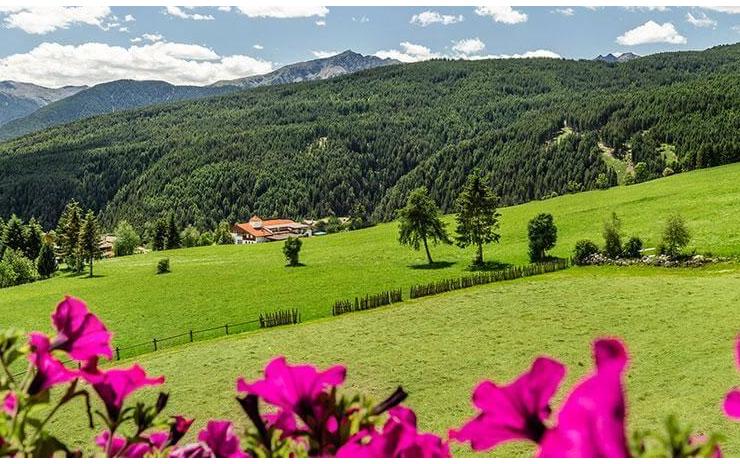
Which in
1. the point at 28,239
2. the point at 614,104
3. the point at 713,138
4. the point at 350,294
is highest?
the point at 614,104

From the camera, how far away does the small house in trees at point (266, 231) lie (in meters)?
119

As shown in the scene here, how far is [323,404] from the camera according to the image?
1.31 metres

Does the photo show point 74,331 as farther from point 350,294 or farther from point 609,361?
point 350,294

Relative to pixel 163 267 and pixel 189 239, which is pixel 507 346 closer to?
pixel 163 267

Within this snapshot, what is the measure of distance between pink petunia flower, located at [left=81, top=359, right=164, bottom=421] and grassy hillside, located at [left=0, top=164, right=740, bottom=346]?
42.5 meters

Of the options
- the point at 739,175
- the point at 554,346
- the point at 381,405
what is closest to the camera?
the point at 381,405

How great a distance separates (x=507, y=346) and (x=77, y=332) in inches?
1049

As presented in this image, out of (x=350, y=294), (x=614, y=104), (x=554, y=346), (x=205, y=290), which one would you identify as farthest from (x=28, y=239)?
(x=614, y=104)

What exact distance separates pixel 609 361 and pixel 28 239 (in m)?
106

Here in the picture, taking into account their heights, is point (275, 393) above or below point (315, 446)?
above

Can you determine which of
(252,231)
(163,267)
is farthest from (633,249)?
(252,231)

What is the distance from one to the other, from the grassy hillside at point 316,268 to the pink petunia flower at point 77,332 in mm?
42574

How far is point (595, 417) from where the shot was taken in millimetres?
693

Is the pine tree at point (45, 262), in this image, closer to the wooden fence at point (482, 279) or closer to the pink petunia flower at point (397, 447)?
the wooden fence at point (482, 279)
